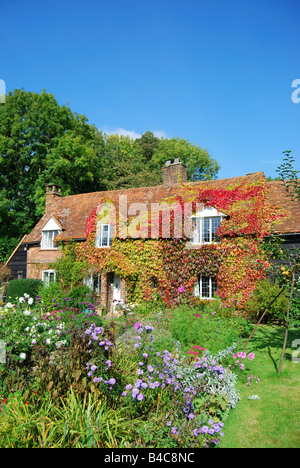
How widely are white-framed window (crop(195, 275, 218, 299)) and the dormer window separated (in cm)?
1091

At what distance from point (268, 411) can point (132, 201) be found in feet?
52.4

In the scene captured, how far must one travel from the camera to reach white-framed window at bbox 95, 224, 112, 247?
18531 mm

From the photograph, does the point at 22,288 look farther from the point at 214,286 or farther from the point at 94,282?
the point at 214,286

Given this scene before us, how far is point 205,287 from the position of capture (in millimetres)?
15867

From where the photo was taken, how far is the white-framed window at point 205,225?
51.9ft

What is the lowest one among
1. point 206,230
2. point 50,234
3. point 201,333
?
point 201,333

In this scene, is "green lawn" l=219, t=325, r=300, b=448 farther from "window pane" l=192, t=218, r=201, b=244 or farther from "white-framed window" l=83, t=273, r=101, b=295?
"white-framed window" l=83, t=273, r=101, b=295

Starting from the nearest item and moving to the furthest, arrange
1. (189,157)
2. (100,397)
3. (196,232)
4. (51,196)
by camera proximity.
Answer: (100,397)
(196,232)
(51,196)
(189,157)

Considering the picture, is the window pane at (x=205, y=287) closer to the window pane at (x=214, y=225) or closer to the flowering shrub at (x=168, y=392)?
the window pane at (x=214, y=225)

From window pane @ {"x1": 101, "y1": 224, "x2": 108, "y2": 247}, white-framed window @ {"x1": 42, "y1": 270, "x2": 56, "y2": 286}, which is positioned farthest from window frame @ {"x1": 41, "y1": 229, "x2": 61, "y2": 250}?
window pane @ {"x1": 101, "y1": 224, "x2": 108, "y2": 247}

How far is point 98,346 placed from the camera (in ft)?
17.1

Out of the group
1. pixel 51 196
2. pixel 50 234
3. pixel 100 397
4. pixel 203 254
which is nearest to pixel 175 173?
pixel 203 254

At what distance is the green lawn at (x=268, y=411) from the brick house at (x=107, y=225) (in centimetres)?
777

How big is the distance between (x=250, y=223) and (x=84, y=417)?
12.3m
